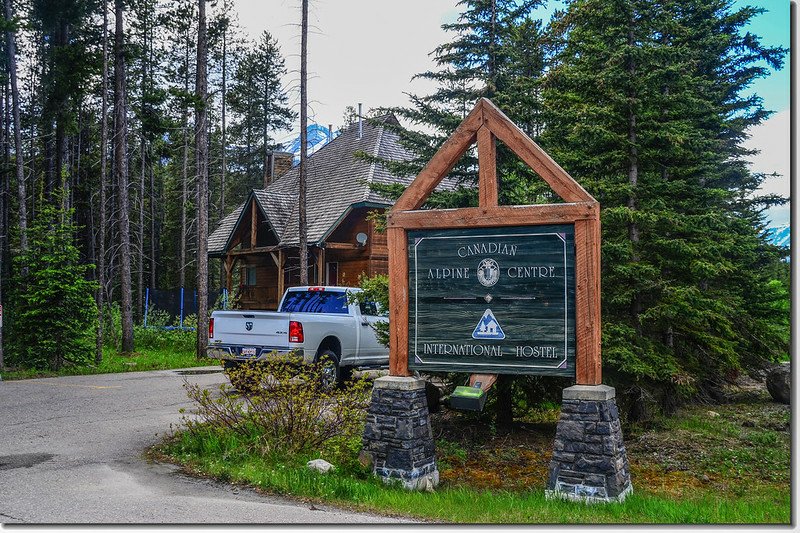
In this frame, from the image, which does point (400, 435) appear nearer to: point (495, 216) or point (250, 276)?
point (495, 216)

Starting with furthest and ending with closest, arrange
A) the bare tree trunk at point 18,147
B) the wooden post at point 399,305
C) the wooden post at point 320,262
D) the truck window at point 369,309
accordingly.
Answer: the wooden post at point 320,262
the bare tree trunk at point 18,147
the truck window at point 369,309
the wooden post at point 399,305

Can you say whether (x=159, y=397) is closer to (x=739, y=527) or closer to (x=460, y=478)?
(x=460, y=478)

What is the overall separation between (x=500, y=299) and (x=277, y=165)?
937 inches

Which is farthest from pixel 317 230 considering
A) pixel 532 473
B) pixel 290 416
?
pixel 532 473

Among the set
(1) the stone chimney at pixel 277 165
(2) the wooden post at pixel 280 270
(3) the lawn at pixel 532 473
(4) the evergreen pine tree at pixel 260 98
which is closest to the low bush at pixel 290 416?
(3) the lawn at pixel 532 473

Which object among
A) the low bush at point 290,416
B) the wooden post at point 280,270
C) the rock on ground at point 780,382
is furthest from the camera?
the wooden post at point 280,270

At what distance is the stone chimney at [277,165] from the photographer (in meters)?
27.7

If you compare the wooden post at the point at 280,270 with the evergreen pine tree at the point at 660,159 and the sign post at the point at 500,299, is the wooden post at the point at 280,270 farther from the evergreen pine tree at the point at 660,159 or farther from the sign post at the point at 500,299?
the sign post at the point at 500,299

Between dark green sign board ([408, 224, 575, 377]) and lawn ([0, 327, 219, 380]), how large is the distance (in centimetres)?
1015

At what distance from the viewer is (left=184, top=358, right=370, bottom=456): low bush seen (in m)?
6.93

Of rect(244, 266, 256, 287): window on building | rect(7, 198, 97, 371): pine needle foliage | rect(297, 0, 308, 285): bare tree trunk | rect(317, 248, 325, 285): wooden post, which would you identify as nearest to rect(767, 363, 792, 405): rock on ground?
rect(297, 0, 308, 285): bare tree trunk

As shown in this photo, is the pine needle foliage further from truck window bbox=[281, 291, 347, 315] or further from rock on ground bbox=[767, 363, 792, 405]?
rock on ground bbox=[767, 363, 792, 405]

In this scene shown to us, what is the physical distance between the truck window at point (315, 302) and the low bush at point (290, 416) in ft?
15.9

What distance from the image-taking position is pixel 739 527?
5.16 metres
